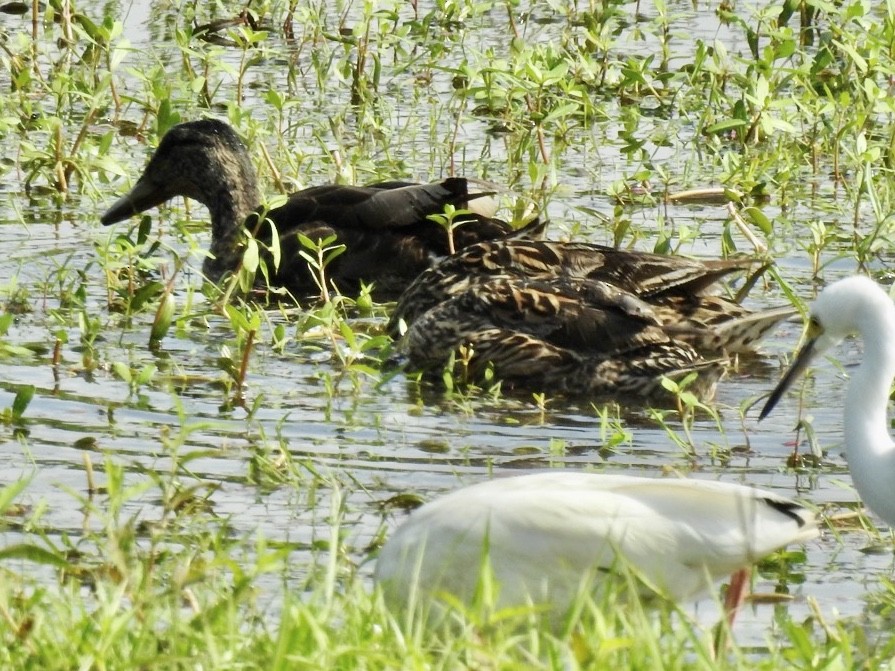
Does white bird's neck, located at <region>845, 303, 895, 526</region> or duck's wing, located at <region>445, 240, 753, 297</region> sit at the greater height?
white bird's neck, located at <region>845, 303, 895, 526</region>

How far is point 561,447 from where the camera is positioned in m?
6.32

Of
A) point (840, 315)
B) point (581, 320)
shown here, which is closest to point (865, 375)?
point (840, 315)

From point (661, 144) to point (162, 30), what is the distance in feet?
13.4

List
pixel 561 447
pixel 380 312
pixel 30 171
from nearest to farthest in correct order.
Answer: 1. pixel 561 447
2. pixel 380 312
3. pixel 30 171

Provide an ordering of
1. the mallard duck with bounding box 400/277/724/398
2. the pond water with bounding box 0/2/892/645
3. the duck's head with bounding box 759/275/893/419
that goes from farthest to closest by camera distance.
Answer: the mallard duck with bounding box 400/277/724/398
the duck's head with bounding box 759/275/893/419
the pond water with bounding box 0/2/892/645

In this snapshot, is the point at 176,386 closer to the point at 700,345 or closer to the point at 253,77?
the point at 700,345

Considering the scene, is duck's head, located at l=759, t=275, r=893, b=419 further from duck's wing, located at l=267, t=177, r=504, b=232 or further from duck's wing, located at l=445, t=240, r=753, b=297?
duck's wing, located at l=267, t=177, r=504, b=232

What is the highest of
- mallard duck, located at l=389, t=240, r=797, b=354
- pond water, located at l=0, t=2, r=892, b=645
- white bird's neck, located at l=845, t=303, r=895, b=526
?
white bird's neck, located at l=845, t=303, r=895, b=526

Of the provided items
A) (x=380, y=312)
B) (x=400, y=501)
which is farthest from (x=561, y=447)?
(x=380, y=312)

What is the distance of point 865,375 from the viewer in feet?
18.7

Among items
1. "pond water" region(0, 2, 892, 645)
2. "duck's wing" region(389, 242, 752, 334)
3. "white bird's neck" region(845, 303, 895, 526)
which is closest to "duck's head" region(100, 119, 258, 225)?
"pond water" region(0, 2, 892, 645)

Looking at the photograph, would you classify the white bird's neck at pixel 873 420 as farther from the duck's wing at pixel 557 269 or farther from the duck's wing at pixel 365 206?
the duck's wing at pixel 365 206

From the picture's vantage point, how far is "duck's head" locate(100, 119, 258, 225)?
9.55 meters

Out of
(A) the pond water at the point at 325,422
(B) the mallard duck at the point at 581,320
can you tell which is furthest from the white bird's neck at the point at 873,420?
(B) the mallard duck at the point at 581,320
